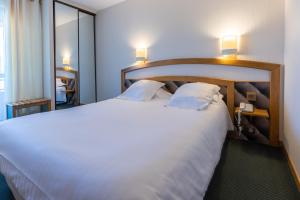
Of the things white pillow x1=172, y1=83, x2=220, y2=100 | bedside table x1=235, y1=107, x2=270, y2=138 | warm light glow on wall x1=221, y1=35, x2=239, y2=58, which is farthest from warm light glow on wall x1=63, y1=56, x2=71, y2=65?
bedside table x1=235, y1=107, x2=270, y2=138

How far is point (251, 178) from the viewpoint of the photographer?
5.96 ft

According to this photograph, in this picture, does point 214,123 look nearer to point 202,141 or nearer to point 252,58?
point 202,141

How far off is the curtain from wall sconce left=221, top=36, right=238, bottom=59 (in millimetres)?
3185

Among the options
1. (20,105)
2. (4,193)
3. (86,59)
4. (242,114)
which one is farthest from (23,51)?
(242,114)

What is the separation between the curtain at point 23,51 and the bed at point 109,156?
1794 millimetres

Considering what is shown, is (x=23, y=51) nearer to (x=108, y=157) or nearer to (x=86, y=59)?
(x=86, y=59)

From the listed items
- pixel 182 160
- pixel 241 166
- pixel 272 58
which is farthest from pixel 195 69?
pixel 182 160

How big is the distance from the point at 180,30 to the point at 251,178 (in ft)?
7.87

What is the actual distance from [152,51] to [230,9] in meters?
1.42

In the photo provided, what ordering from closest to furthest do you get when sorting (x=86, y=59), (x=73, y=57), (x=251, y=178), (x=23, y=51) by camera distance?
1. (x=251, y=178)
2. (x=23, y=51)
3. (x=73, y=57)
4. (x=86, y=59)

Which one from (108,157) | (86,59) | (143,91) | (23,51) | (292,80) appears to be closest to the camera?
(108,157)

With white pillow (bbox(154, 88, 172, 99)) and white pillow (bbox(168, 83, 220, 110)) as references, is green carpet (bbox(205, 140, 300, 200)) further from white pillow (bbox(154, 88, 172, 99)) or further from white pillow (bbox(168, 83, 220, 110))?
white pillow (bbox(154, 88, 172, 99))

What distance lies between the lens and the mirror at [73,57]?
3551mm

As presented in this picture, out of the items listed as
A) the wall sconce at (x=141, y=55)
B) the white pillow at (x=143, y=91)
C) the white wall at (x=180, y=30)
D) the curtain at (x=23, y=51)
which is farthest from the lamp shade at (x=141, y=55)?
the curtain at (x=23, y=51)
